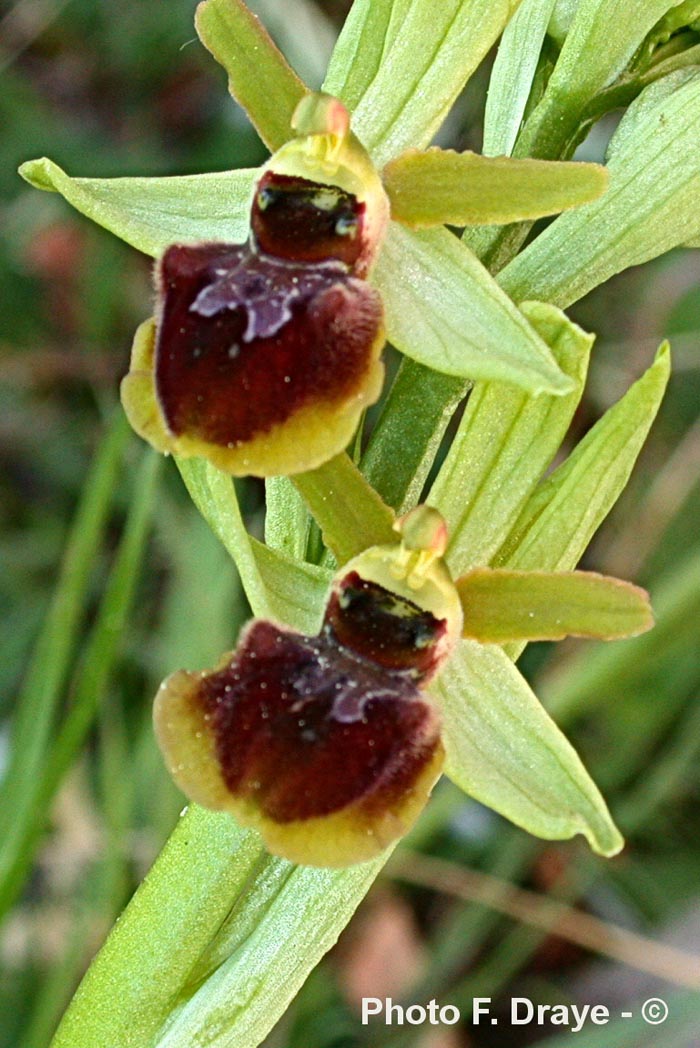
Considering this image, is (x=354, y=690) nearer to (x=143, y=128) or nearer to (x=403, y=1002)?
(x=403, y=1002)

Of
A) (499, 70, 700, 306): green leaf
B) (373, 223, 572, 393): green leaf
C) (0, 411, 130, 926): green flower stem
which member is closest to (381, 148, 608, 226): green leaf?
(373, 223, 572, 393): green leaf

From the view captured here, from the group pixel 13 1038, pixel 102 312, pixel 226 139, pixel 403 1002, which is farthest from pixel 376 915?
pixel 226 139

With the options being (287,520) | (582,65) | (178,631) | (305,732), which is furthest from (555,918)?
(582,65)

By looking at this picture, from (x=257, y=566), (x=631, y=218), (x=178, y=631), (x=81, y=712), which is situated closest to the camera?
(x=257, y=566)

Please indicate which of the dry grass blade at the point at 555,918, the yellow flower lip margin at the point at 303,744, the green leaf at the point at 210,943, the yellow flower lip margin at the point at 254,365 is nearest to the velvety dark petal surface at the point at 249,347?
the yellow flower lip margin at the point at 254,365

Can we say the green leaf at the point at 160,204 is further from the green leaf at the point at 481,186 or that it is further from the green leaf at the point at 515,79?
the green leaf at the point at 515,79

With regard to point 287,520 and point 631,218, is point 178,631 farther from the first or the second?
point 631,218
